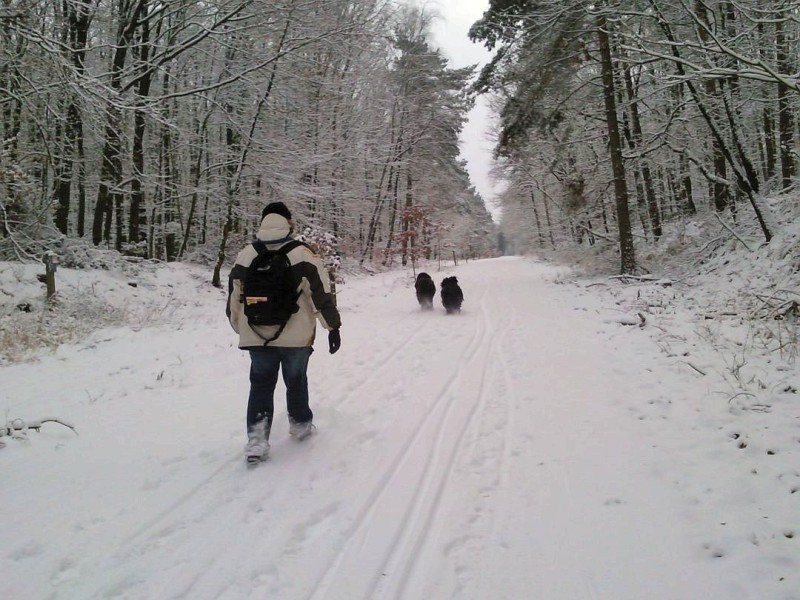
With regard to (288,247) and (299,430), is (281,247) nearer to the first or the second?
(288,247)

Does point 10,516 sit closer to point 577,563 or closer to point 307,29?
point 577,563

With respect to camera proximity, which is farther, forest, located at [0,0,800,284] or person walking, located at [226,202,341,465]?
forest, located at [0,0,800,284]

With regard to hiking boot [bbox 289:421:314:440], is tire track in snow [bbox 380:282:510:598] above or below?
below

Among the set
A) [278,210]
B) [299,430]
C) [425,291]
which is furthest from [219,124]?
[299,430]

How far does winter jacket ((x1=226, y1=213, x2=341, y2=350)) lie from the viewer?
3.44 metres

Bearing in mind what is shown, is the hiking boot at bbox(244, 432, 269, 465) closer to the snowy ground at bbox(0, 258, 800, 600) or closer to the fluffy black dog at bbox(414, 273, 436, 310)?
the snowy ground at bbox(0, 258, 800, 600)

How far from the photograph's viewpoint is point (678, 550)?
2363 millimetres

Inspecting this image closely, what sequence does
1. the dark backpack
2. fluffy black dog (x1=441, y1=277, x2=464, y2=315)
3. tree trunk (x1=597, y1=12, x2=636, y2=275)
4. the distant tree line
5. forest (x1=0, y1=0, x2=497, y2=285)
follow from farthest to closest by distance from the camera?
tree trunk (x1=597, y1=12, x2=636, y2=275)
fluffy black dog (x1=441, y1=277, x2=464, y2=315)
the distant tree line
forest (x1=0, y1=0, x2=497, y2=285)
the dark backpack

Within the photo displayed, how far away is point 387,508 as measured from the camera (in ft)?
9.23

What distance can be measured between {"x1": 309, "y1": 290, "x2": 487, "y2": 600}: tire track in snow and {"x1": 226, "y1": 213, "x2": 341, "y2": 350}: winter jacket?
4.21 feet

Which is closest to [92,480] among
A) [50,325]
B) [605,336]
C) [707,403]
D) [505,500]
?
[505,500]

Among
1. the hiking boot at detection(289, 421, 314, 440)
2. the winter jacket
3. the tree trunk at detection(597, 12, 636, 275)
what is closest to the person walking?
the winter jacket

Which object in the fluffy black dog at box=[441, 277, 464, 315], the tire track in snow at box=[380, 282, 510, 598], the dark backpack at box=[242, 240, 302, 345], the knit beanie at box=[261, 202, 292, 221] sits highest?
the knit beanie at box=[261, 202, 292, 221]

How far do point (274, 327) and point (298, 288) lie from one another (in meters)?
0.37
